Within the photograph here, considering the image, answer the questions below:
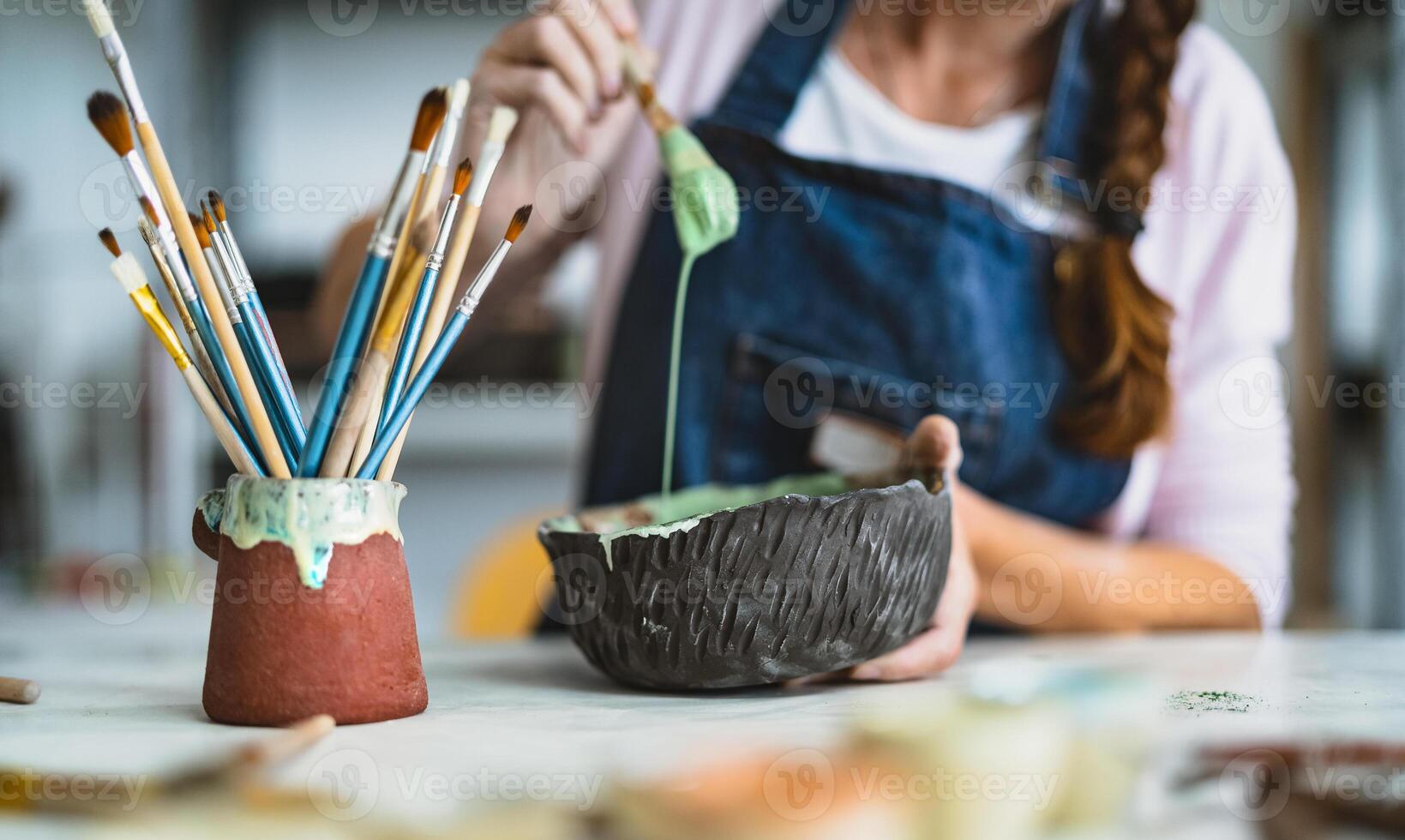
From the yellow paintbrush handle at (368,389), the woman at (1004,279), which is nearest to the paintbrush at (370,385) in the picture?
the yellow paintbrush handle at (368,389)

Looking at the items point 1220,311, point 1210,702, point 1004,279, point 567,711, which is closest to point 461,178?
point 567,711

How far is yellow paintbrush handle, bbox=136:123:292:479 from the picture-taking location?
409 mm

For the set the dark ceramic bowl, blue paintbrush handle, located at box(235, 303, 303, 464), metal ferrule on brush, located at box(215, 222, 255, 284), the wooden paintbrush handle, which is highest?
metal ferrule on brush, located at box(215, 222, 255, 284)

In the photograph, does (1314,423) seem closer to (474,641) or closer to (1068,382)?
(1068,382)

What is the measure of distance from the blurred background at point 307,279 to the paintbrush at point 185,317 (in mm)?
1480

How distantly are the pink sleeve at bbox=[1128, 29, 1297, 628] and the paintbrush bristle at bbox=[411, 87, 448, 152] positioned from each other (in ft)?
2.25

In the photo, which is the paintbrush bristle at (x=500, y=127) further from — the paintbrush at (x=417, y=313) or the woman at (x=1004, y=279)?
→ the woman at (x=1004, y=279)

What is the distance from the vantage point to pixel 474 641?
0.80 meters

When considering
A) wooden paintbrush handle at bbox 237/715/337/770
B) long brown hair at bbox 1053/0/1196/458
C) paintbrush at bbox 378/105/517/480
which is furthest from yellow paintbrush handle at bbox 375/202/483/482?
long brown hair at bbox 1053/0/1196/458

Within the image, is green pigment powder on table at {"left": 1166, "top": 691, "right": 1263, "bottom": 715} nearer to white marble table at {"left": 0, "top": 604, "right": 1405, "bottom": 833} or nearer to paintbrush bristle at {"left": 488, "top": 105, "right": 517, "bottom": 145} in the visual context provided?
white marble table at {"left": 0, "top": 604, "right": 1405, "bottom": 833}

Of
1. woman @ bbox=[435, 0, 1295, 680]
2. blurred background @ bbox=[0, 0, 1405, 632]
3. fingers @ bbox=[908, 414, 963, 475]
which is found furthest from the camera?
blurred background @ bbox=[0, 0, 1405, 632]

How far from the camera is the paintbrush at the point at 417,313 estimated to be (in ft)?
1.45

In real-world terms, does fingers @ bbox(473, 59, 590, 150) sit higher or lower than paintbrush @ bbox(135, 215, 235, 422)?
higher

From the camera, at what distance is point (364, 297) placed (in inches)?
16.6
